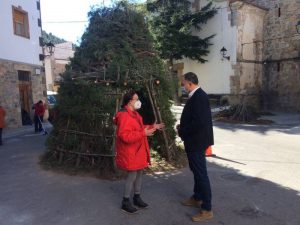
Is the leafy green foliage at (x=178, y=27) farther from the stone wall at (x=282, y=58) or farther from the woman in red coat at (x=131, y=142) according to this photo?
the woman in red coat at (x=131, y=142)

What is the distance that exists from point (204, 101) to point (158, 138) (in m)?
3.43

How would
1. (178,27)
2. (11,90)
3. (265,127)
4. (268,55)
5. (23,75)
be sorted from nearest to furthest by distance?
1. (265,127)
2. (11,90)
3. (23,75)
4. (178,27)
5. (268,55)

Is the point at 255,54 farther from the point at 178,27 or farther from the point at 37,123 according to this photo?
the point at 37,123

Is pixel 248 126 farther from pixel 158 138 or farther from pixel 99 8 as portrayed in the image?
pixel 99 8

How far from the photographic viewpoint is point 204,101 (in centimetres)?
430

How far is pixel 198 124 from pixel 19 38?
14.0 metres

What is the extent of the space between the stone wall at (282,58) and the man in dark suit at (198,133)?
634 inches

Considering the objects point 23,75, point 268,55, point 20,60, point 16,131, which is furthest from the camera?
point 268,55

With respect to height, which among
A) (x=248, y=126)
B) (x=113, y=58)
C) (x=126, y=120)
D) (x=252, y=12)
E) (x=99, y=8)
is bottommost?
(x=248, y=126)

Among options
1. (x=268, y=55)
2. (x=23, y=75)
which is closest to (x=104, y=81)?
(x=23, y=75)

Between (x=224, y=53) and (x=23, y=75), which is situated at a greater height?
(x=224, y=53)

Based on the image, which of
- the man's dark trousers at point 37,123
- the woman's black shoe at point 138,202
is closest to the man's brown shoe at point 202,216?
the woman's black shoe at point 138,202

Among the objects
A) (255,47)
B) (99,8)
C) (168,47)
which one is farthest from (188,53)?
(99,8)

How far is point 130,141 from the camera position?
14.0 feet
